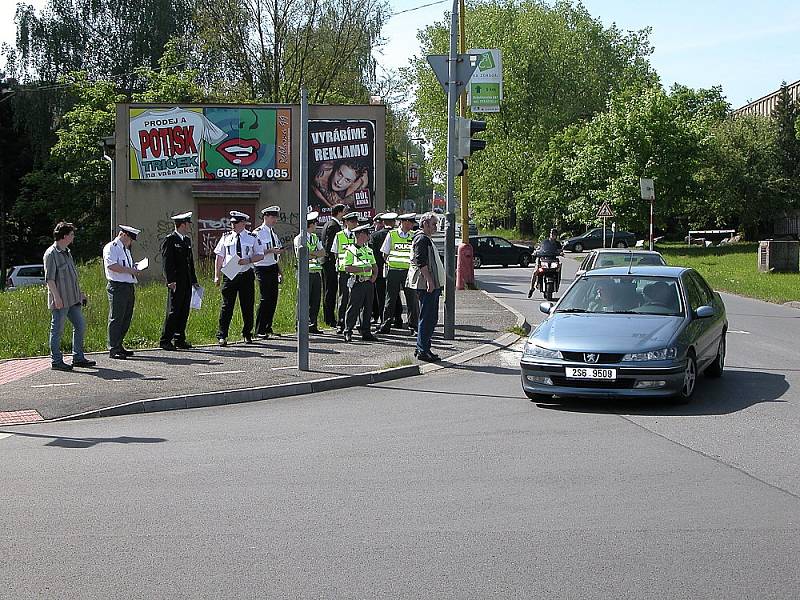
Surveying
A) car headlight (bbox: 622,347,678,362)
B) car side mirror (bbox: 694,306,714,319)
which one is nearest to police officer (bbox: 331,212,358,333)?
car side mirror (bbox: 694,306,714,319)

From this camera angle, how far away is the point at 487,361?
15234 millimetres

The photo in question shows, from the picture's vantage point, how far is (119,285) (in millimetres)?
14438

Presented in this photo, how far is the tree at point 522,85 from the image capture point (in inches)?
2527

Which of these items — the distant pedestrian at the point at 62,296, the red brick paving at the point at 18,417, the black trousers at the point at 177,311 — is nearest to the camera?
the red brick paving at the point at 18,417

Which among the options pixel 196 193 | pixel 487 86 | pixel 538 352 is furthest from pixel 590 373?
pixel 196 193

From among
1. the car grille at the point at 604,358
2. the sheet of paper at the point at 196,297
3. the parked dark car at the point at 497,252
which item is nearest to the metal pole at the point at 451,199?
the sheet of paper at the point at 196,297

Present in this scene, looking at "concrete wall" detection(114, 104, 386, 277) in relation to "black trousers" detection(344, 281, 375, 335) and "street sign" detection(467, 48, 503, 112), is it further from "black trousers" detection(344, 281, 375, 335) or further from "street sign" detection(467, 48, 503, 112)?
"black trousers" detection(344, 281, 375, 335)

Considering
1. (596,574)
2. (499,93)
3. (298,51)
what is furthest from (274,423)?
(298,51)

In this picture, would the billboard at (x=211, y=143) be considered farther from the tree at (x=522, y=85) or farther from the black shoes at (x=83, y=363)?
the tree at (x=522, y=85)

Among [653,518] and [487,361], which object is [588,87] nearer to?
[487,361]

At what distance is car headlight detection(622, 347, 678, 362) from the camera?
35.1 ft

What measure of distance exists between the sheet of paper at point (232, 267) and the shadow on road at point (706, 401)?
594 cm

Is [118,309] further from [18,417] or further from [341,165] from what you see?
[341,165]

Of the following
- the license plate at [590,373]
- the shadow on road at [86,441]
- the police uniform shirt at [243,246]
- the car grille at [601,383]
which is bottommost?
the shadow on road at [86,441]
